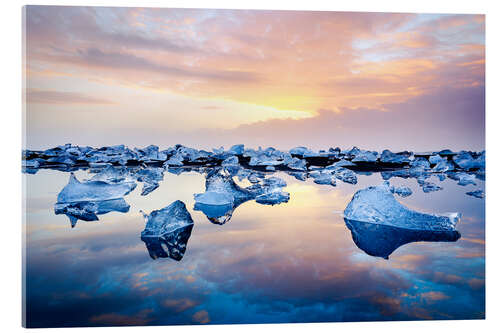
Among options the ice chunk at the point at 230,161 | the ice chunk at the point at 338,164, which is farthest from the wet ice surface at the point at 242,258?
the ice chunk at the point at 230,161

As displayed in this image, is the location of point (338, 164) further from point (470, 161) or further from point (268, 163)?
point (470, 161)

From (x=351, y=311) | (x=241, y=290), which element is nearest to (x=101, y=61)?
(x=241, y=290)

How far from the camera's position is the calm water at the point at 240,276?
5.18 ft

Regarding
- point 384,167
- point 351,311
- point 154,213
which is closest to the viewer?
point 351,311

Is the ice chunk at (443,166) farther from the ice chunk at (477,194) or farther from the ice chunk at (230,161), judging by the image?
the ice chunk at (230,161)

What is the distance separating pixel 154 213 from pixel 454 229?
2.00 m

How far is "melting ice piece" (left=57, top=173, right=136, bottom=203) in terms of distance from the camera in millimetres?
2873

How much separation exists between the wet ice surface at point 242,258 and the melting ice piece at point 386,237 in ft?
0.04

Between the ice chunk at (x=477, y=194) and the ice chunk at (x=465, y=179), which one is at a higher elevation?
the ice chunk at (x=465, y=179)

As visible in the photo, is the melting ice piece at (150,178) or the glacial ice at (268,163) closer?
the melting ice piece at (150,178)

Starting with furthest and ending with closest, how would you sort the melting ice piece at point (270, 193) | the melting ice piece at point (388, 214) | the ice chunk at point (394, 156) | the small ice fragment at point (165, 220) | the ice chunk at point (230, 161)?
the ice chunk at point (230, 161) → the ice chunk at point (394, 156) → the melting ice piece at point (270, 193) → the melting ice piece at point (388, 214) → the small ice fragment at point (165, 220)

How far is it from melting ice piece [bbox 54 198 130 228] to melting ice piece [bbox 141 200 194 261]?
623 millimetres

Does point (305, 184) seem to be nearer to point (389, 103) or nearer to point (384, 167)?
point (389, 103)

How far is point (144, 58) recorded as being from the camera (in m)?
2.84
